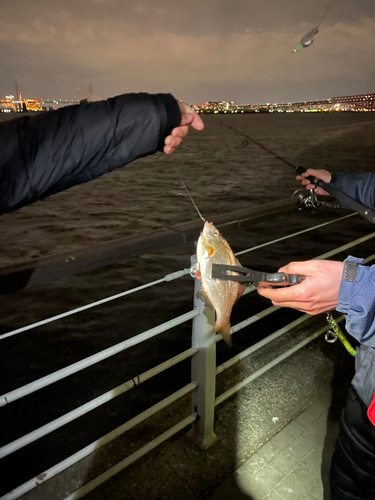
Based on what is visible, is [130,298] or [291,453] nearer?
[291,453]

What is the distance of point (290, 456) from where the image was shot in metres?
2.60

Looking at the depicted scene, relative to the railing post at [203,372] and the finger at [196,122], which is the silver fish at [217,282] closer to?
the railing post at [203,372]

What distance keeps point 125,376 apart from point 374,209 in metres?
4.01

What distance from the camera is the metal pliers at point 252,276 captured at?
167 cm

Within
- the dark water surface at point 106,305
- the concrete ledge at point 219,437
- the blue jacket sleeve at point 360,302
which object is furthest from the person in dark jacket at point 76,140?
the dark water surface at point 106,305

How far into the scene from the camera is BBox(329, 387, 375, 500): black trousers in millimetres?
1718

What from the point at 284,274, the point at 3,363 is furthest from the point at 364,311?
the point at 3,363

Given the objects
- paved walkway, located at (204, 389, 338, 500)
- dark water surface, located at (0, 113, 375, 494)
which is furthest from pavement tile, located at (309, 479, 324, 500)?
dark water surface, located at (0, 113, 375, 494)

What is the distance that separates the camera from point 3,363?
225 inches

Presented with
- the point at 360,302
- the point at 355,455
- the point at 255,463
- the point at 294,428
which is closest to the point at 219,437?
the point at 255,463

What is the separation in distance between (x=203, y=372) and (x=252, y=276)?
1.06 m

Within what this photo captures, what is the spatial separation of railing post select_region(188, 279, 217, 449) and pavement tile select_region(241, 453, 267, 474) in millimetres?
294

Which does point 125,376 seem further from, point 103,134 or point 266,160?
point 266,160

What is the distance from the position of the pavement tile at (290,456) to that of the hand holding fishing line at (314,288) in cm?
139
